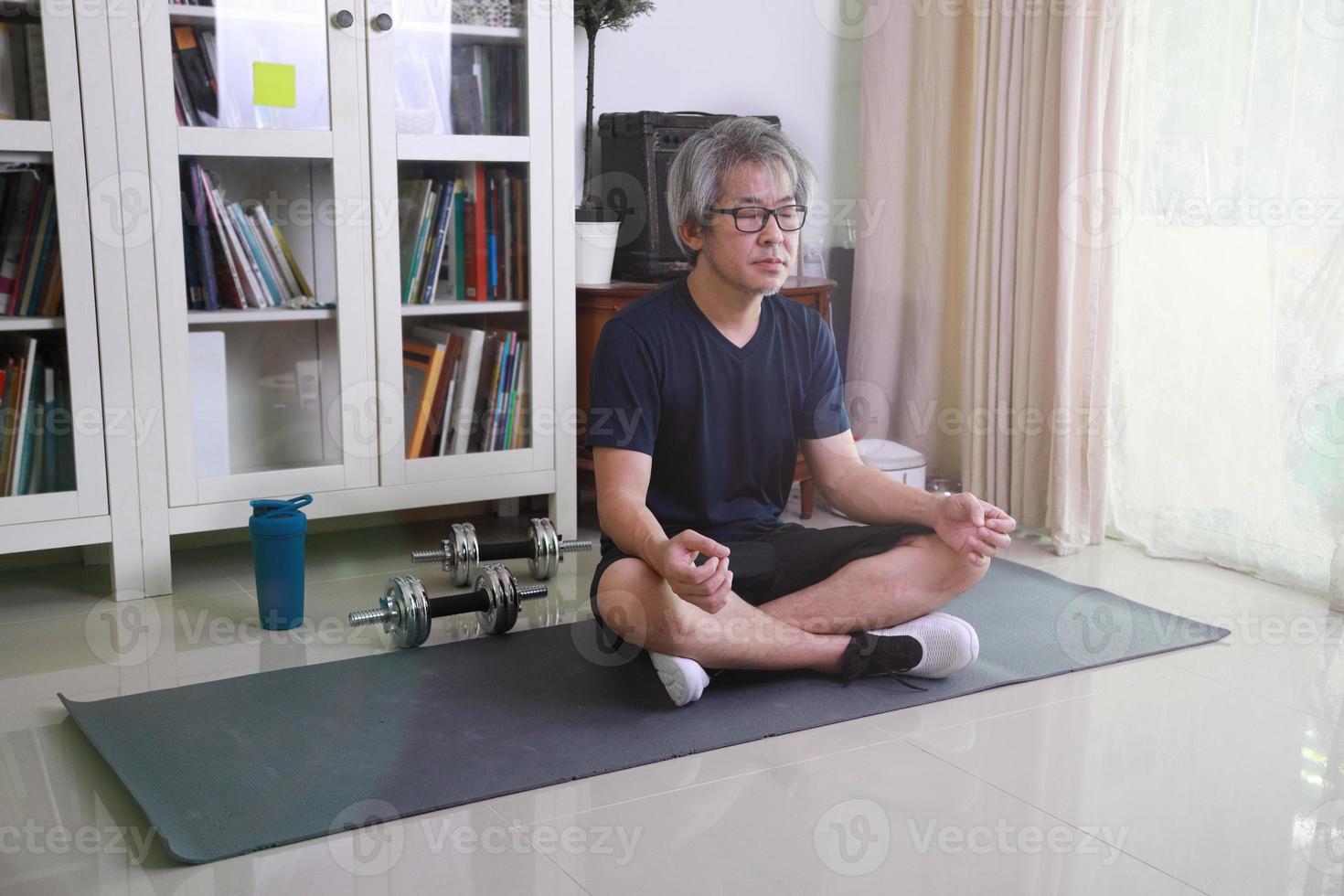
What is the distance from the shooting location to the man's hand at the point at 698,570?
74.6 inches

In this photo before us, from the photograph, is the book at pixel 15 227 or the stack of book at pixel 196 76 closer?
the book at pixel 15 227

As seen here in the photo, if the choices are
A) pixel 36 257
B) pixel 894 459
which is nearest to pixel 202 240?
pixel 36 257

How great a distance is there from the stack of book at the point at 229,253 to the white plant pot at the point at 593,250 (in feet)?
2.19

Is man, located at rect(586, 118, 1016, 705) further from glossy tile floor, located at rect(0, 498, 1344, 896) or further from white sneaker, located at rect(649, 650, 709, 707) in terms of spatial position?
glossy tile floor, located at rect(0, 498, 1344, 896)

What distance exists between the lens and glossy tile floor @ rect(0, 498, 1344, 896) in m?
1.59

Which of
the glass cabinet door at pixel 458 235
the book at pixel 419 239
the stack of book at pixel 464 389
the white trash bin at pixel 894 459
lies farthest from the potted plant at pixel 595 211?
the white trash bin at pixel 894 459

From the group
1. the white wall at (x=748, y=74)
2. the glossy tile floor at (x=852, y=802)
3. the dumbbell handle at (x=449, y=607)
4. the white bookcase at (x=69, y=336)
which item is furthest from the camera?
the white wall at (x=748, y=74)

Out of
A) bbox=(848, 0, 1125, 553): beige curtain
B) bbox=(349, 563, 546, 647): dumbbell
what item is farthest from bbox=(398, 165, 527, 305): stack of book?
bbox=(848, 0, 1125, 553): beige curtain

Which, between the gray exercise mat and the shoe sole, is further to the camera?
the shoe sole

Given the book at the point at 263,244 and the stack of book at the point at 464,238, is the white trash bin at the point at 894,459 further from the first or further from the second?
the book at the point at 263,244

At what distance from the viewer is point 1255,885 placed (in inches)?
62.0

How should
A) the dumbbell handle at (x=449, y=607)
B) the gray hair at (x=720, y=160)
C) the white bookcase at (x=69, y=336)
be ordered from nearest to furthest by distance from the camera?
1. the gray hair at (x=720, y=160)
2. the dumbbell handle at (x=449, y=607)
3. the white bookcase at (x=69, y=336)

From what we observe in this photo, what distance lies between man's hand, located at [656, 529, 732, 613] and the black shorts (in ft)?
0.95

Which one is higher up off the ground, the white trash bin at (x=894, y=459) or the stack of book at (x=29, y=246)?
the stack of book at (x=29, y=246)
